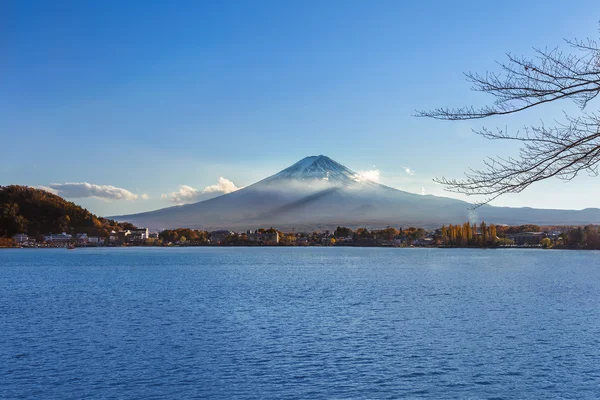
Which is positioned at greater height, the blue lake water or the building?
the building

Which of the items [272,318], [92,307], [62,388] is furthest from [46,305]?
[62,388]

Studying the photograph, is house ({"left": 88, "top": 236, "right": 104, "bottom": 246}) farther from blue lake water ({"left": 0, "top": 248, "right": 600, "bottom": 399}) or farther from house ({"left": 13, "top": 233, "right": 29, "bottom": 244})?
blue lake water ({"left": 0, "top": 248, "right": 600, "bottom": 399})

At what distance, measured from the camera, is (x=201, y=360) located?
15.7 metres

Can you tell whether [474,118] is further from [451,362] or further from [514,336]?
[514,336]

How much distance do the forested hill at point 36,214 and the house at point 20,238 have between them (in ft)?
3.64

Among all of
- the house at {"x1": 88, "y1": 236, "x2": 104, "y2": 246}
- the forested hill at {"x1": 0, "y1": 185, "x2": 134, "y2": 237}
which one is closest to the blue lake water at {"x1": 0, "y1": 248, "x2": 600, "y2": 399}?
the forested hill at {"x1": 0, "y1": 185, "x2": 134, "y2": 237}

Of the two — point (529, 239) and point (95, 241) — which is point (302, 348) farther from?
point (95, 241)

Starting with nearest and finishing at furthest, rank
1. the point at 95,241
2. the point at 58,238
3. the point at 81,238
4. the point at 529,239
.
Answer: the point at 529,239
the point at 58,238
the point at 81,238
the point at 95,241

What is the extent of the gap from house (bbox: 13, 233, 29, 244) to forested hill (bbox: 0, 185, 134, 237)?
3.64 feet

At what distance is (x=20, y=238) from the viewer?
558 feet

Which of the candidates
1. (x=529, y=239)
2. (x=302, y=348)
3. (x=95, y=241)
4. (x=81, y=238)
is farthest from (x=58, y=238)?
(x=302, y=348)

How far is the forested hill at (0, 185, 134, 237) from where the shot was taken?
16312 centimetres

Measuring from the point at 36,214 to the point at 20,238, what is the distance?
7.71 meters

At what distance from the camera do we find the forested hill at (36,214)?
16312 centimetres
